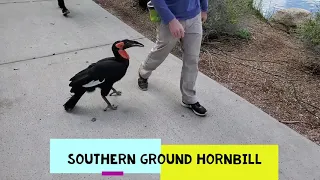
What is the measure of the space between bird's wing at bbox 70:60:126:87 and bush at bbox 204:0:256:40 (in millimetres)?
2098

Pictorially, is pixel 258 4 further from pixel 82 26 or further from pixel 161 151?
pixel 161 151

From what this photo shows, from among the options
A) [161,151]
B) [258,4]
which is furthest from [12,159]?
[258,4]

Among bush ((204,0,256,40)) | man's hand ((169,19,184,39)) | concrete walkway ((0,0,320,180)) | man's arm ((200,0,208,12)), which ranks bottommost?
concrete walkway ((0,0,320,180))

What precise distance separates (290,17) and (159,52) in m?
3.85

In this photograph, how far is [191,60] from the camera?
9.51 ft

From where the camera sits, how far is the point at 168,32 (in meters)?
2.85

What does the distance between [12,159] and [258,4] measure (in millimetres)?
5364

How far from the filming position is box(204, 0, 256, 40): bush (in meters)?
4.64

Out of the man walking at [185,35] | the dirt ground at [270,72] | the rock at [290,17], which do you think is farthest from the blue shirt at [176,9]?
the rock at [290,17]

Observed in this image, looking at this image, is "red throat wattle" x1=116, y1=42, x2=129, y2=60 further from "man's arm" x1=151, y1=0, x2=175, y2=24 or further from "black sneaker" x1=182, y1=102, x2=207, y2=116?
"black sneaker" x1=182, y1=102, x2=207, y2=116

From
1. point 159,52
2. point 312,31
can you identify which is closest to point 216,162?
point 159,52

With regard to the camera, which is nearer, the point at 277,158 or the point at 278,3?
the point at 277,158

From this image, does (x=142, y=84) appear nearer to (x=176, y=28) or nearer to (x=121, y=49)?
(x=121, y=49)

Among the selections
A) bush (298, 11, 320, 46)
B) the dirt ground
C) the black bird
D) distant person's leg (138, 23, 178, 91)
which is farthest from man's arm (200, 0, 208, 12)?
bush (298, 11, 320, 46)
